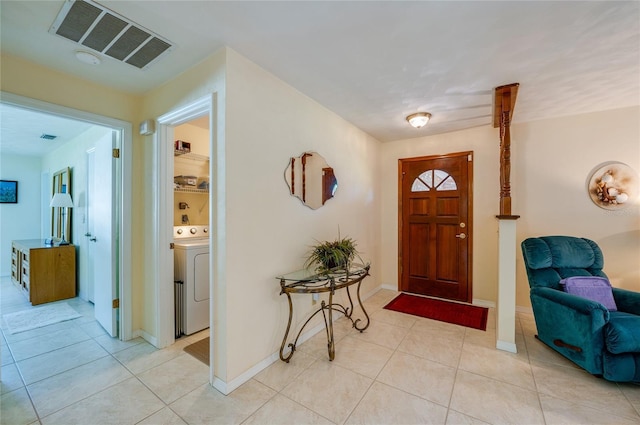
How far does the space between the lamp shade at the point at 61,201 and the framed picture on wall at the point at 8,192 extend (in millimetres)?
2110

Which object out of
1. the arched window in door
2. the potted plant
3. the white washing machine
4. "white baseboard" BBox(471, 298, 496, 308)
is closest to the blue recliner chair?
"white baseboard" BBox(471, 298, 496, 308)

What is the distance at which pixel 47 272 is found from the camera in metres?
3.63

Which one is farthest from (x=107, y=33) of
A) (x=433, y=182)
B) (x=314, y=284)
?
(x=433, y=182)

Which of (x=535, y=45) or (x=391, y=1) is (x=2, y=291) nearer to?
(x=391, y=1)

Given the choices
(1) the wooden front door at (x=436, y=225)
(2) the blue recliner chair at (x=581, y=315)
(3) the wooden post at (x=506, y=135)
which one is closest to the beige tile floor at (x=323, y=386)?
(2) the blue recliner chair at (x=581, y=315)

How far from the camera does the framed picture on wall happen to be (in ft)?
15.9

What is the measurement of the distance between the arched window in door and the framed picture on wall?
7.33 m

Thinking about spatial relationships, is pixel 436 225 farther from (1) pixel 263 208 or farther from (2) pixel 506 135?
(1) pixel 263 208

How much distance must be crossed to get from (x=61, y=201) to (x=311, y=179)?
12.9 ft

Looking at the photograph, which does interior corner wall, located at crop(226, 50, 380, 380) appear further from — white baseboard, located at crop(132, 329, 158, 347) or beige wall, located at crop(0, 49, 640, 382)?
white baseboard, located at crop(132, 329, 158, 347)

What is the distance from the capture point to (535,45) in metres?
1.80

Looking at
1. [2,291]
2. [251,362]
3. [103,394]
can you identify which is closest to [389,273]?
[251,362]

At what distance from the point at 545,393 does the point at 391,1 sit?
2.72 metres

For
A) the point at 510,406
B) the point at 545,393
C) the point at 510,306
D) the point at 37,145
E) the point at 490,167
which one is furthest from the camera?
the point at 37,145
